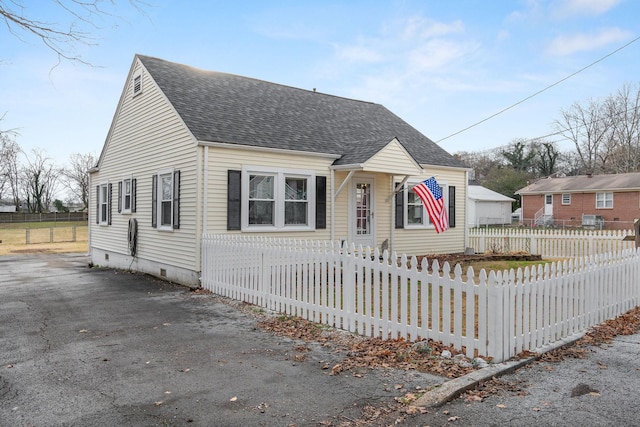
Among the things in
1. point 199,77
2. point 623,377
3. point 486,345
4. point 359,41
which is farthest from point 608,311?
point 359,41

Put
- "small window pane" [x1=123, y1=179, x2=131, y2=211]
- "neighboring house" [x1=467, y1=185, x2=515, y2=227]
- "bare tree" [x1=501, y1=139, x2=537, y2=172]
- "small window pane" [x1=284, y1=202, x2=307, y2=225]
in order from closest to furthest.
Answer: "small window pane" [x1=284, y1=202, x2=307, y2=225]
"small window pane" [x1=123, y1=179, x2=131, y2=211]
"neighboring house" [x1=467, y1=185, x2=515, y2=227]
"bare tree" [x1=501, y1=139, x2=537, y2=172]

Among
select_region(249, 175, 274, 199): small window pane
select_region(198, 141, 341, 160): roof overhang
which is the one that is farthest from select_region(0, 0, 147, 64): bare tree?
select_region(249, 175, 274, 199): small window pane

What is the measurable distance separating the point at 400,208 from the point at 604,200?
104ft

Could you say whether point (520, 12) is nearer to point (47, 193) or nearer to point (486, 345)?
point (486, 345)

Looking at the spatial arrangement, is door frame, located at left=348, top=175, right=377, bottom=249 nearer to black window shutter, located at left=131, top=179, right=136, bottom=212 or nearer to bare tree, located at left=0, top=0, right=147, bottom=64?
black window shutter, located at left=131, top=179, right=136, bottom=212

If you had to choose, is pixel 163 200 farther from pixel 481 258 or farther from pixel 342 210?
pixel 481 258

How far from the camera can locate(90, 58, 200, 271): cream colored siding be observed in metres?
10.6

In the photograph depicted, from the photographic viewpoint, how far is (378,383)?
432 cm

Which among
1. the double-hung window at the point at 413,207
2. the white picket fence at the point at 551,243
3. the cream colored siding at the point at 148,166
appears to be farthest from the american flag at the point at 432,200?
the cream colored siding at the point at 148,166

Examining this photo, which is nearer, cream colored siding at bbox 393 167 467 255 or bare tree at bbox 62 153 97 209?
cream colored siding at bbox 393 167 467 255

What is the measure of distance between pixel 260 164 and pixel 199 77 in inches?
181

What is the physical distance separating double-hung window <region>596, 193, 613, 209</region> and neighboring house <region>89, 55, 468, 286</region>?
2830 centimetres

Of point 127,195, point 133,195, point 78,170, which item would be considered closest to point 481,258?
point 133,195

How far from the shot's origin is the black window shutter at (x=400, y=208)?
559 inches
